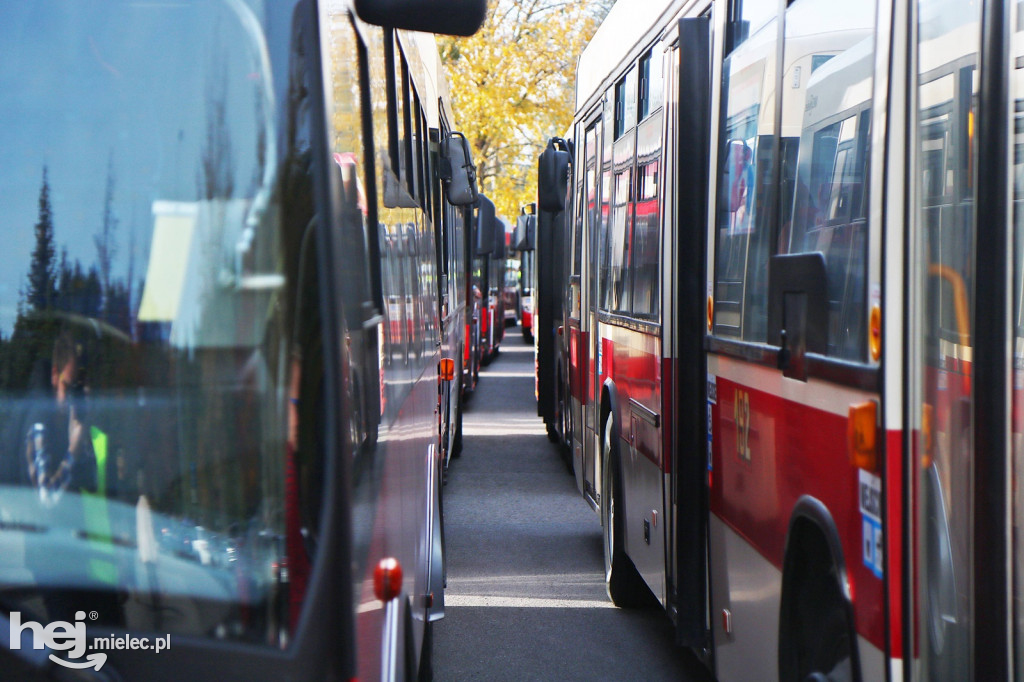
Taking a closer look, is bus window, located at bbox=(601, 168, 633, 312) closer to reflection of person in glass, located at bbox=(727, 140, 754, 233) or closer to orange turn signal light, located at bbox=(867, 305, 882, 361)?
reflection of person in glass, located at bbox=(727, 140, 754, 233)

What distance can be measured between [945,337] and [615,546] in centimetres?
389

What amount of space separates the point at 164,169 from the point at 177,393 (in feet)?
1.21

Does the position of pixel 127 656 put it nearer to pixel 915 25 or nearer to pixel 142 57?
pixel 142 57

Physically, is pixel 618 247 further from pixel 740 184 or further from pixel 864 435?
pixel 864 435

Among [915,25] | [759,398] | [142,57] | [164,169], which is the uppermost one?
[915,25]

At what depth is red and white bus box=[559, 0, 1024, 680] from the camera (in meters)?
2.45

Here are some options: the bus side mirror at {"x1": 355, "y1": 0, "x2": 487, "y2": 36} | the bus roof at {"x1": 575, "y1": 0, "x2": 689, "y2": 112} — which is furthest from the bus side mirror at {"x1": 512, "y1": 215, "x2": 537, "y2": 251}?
the bus side mirror at {"x1": 355, "y1": 0, "x2": 487, "y2": 36}

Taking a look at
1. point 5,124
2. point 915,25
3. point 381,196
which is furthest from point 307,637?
point 915,25

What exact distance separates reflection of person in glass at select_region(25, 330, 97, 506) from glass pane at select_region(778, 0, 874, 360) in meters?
1.67

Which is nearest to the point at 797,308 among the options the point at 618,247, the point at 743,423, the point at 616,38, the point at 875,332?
the point at 875,332

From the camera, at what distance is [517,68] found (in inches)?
1061

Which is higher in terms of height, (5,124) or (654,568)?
(5,124)

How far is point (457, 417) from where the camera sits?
11805 mm

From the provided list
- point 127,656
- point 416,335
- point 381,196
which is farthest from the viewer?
point 416,335
